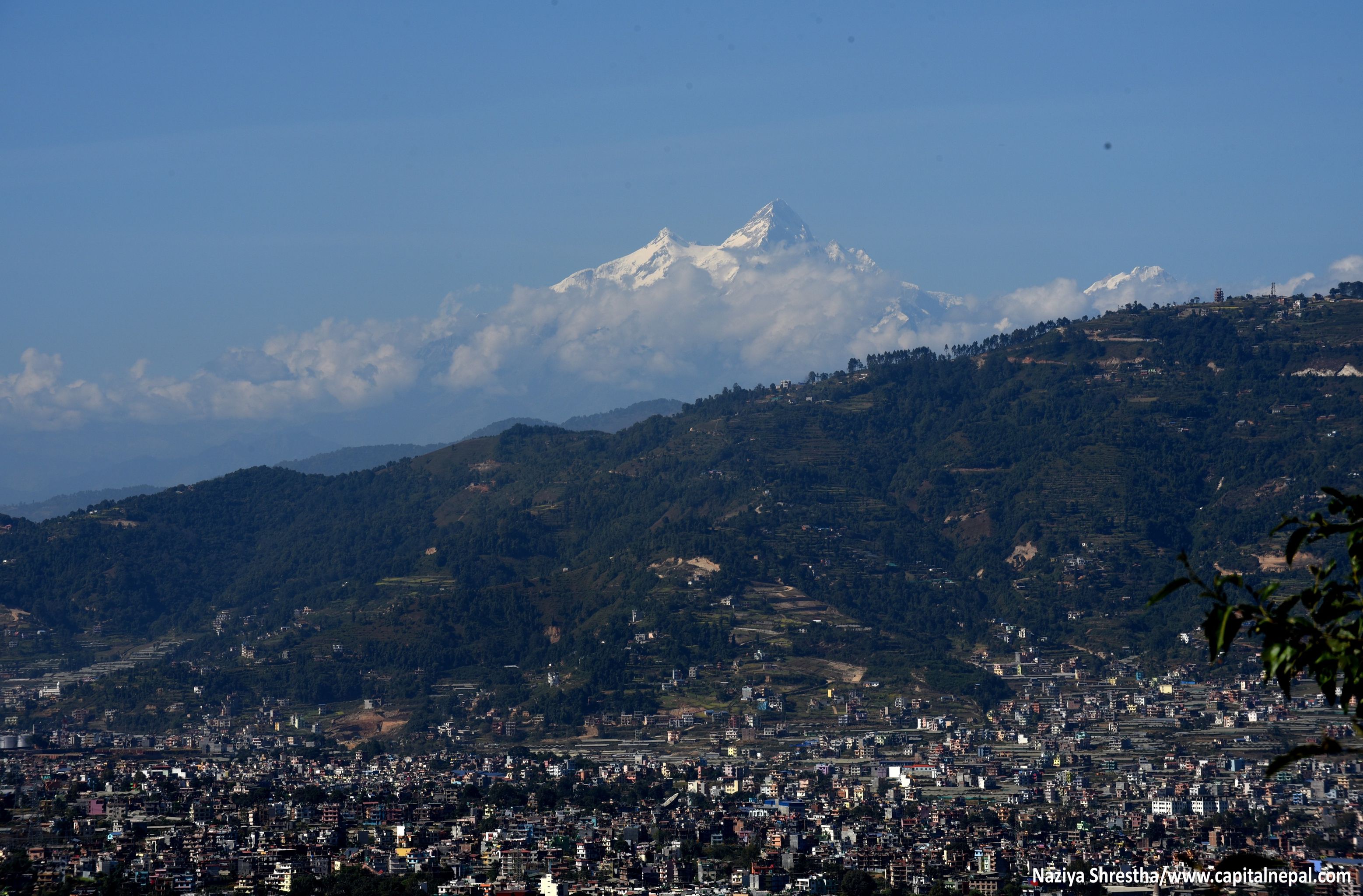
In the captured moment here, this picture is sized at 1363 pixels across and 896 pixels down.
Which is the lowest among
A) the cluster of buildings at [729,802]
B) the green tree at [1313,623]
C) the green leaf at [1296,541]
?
the cluster of buildings at [729,802]

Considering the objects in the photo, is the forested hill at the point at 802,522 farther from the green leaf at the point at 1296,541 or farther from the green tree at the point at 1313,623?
the green leaf at the point at 1296,541

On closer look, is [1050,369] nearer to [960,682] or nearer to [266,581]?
[960,682]

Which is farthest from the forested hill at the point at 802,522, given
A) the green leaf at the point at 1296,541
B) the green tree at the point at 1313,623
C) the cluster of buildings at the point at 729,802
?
the green leaf at the point at 1296,541

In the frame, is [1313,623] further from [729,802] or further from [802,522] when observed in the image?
[802,522]

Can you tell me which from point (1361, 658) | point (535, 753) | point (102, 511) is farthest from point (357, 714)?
point (1361, 658)

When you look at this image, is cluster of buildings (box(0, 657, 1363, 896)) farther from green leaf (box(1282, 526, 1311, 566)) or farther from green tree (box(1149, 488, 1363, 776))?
green leaf (box(1282, 526, 1311, 566))
